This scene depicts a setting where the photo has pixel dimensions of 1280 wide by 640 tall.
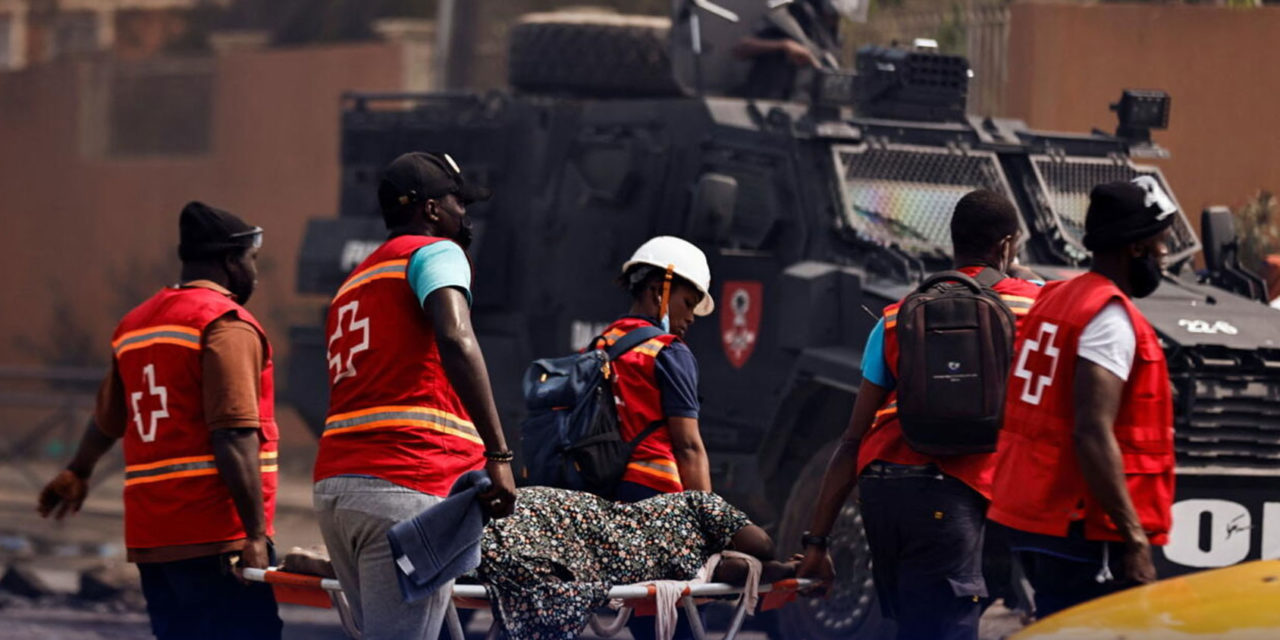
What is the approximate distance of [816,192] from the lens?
9.59 metres

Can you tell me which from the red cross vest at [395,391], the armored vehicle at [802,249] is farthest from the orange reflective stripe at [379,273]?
the armored vehicle at [802,249]

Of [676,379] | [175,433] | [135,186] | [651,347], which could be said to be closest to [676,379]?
[676,379]

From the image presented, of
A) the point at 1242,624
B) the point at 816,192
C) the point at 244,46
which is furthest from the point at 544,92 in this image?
the point at 244,46

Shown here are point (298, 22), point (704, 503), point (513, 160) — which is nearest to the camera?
point (704, 503)

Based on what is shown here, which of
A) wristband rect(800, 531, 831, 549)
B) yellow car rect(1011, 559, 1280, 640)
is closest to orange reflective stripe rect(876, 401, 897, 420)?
wristband rect(800, 531, 831, 549)

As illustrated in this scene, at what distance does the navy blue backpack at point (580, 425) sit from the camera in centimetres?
652

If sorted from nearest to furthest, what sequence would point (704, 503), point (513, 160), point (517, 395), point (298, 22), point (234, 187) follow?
point (704, 503), point (517, 395), point (513, 160), point (234, 187), point (298, 22)

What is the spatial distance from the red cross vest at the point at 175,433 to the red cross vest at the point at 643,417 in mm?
1046

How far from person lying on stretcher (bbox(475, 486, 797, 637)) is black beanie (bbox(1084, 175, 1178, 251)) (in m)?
1.45

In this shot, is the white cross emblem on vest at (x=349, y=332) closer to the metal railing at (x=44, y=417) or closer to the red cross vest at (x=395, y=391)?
the red cross vest at (x=395, y=391)

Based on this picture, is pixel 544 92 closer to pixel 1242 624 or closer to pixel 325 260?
pixel 325 260

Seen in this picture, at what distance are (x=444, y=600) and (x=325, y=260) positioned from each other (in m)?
6.58

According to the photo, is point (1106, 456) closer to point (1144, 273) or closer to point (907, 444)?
point (1144, 273)

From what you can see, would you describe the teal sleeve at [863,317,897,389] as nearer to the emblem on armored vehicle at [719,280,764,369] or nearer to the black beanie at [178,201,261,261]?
the black beanie at [178,201,261,261]
